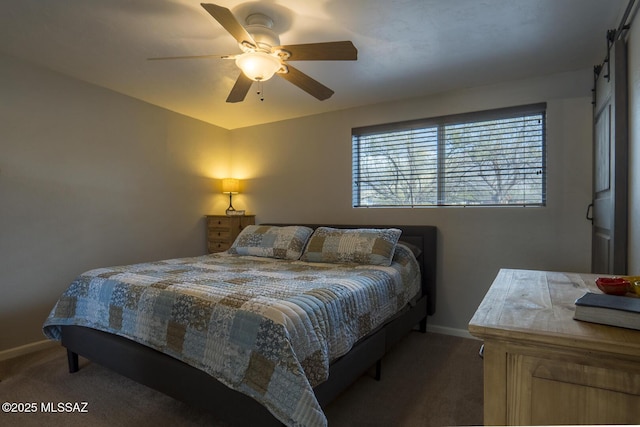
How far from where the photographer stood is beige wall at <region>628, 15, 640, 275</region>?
156cm

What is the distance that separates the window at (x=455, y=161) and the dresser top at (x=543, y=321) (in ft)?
5.83

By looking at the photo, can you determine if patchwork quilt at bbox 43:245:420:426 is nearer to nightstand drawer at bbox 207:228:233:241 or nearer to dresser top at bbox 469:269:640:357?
dresser top at bbox 469:269:640:357

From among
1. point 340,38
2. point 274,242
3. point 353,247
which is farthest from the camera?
point 274,242

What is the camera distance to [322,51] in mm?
1786

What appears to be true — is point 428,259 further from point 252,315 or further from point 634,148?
point 252,315

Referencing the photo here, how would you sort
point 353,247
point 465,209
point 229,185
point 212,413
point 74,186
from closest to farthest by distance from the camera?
point 212,413, point 353,247, point 74,186, point 465,209, point 229,185

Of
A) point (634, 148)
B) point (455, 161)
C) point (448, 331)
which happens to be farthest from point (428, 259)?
point (634, 148)

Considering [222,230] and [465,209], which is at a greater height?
[465,209]

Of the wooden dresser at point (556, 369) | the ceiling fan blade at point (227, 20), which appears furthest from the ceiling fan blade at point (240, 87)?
the wooden dresser at point (556, 369)

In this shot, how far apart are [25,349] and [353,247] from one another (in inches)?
107

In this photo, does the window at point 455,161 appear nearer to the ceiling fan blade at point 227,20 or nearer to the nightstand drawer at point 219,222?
the nightstand drawer at point 219,222

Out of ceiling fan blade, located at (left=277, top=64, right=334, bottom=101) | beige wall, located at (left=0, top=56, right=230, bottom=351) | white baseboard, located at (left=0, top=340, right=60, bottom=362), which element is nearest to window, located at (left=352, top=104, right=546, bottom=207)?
ceiling fan blade, located at (left=277, top=64, right=334, bottom=101)

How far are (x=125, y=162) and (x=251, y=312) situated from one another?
2.56 meters

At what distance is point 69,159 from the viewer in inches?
111
